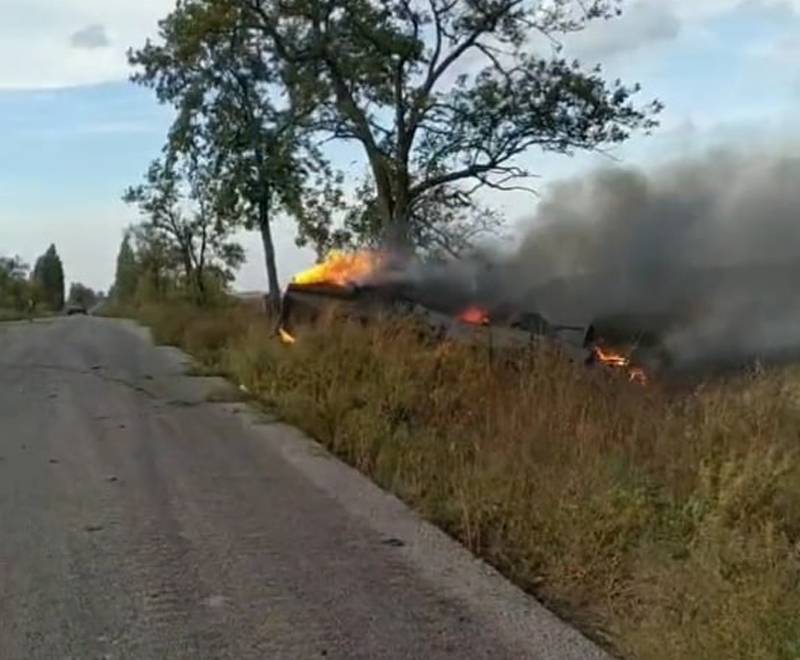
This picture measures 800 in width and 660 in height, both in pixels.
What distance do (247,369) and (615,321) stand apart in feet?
17.6

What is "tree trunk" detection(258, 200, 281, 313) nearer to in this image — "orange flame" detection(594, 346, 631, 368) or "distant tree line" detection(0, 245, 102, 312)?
"orange flame" detection(594, 346, 631, 368)

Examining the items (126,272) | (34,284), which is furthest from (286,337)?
(34,284)

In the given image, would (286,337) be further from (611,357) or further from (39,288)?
(39,288)

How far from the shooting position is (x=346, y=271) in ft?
54.5

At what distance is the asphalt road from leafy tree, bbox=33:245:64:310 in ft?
394

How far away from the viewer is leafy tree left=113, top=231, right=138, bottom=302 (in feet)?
294

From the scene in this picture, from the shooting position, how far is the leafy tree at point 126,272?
89644mm

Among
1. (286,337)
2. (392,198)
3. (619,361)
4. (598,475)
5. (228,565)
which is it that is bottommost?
(228,565)

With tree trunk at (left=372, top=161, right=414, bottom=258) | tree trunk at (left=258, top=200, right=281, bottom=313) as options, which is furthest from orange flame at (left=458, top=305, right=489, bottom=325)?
tree trunk at (left=258, top=200, right=281, bottom=313)

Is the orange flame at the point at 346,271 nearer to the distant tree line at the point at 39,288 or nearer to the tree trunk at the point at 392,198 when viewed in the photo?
the tree trunk at the point at 392,198

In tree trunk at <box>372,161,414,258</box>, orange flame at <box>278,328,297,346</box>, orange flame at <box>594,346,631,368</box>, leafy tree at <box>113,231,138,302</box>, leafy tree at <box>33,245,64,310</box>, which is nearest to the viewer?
orange flame at <box>594,346,631,368</box>

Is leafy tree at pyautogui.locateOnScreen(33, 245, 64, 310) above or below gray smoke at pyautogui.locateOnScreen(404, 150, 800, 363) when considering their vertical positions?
above

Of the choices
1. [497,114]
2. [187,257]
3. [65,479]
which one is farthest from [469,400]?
[187,257]

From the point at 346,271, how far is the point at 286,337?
253 cm
